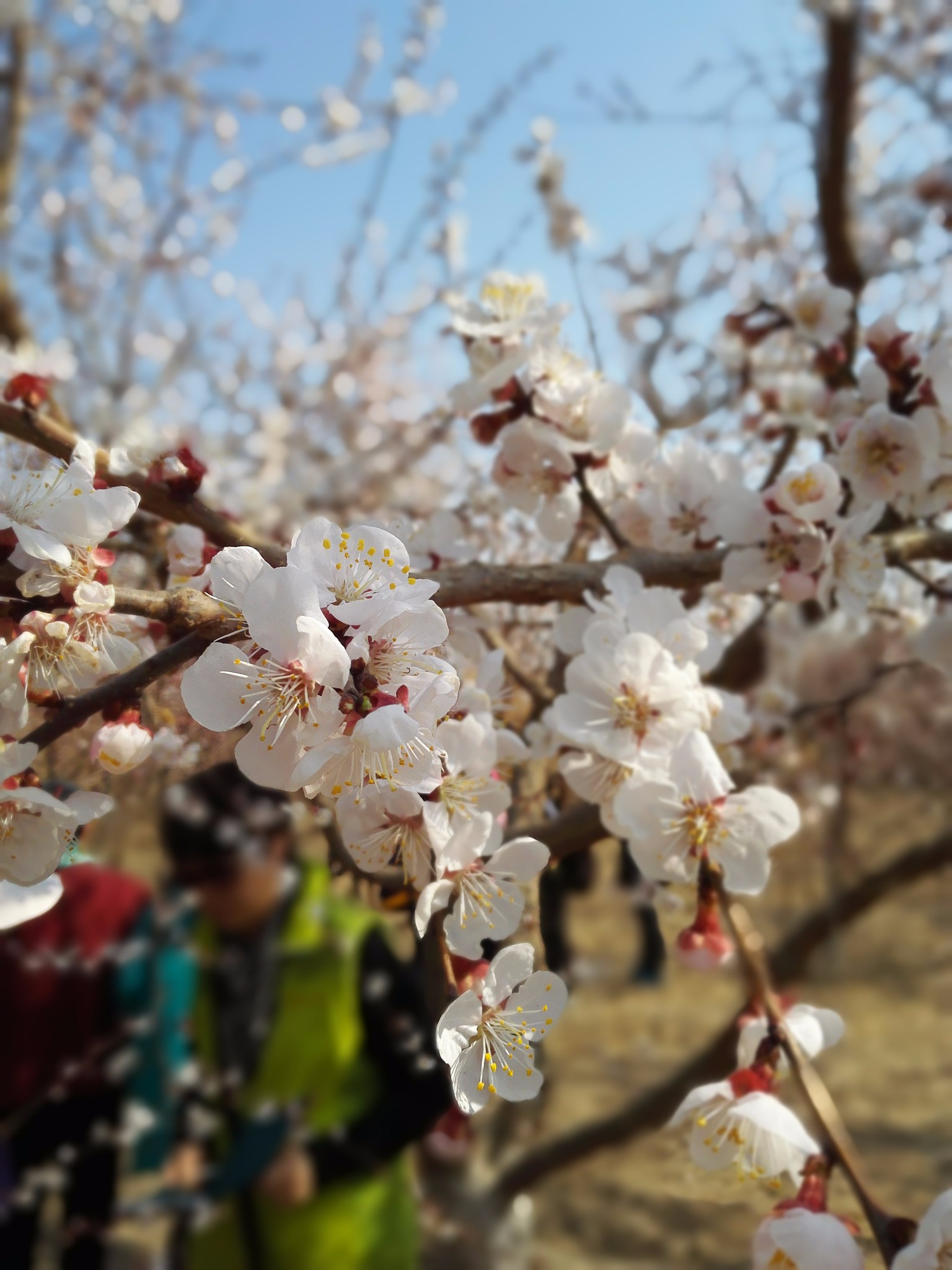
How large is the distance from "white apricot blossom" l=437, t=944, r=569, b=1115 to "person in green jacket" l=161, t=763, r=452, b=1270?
1.65 m

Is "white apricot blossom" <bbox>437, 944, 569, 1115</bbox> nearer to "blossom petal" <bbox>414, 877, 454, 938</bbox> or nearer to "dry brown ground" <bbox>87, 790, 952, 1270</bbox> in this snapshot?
"blossom petal" <bbox>414, 877, 454, 938</bbox>

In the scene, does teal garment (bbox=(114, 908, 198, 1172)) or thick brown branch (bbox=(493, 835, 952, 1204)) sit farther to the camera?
teal garment (bbox=(114, 908, 198, 1172))

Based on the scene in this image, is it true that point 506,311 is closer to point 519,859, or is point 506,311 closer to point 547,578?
point 547,578

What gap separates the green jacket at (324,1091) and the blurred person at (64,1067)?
46 cm

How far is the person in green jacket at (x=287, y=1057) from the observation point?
251cm

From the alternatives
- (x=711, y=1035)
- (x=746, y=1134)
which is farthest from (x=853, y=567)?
(x=711, y=1035)

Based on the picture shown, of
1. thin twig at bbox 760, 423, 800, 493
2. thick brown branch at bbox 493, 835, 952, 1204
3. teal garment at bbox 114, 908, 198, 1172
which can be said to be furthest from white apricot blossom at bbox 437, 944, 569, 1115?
teal garment at bbox 114, 908, 198, 1172

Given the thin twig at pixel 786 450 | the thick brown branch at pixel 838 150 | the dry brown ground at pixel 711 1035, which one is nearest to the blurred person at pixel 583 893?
the dry brown ground at pixel 711 1035

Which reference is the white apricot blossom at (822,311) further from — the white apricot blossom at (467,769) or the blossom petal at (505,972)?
the blossom petal at (505,972)

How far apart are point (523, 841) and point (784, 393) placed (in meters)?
1.30

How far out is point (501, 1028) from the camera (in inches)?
31.2

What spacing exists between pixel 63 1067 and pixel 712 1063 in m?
2.02

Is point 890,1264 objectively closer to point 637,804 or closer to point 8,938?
point 637,804

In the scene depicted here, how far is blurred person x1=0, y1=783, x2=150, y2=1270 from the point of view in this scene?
9.06 ft
